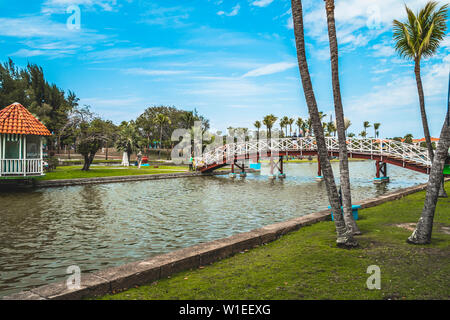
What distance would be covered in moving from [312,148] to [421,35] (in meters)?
19.4

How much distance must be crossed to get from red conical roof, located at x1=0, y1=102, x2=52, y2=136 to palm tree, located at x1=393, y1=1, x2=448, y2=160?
68.9ft

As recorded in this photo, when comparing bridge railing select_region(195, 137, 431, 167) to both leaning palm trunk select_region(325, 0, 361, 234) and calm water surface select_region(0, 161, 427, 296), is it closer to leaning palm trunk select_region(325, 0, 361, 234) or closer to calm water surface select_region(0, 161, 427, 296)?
calm water surface select_region(0, 161, 427, 296)

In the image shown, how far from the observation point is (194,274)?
5.61m

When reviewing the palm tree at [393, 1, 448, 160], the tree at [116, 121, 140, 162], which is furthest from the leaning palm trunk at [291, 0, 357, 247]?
the tree at [116, 121, 140, 162]

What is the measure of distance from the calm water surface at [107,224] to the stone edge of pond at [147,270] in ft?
7.13

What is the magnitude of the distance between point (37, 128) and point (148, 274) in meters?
20.6

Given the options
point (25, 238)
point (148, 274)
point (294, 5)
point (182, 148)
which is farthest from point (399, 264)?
point (182, 148)

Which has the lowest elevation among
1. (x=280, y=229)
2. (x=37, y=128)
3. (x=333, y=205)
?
(x=280, y=229)

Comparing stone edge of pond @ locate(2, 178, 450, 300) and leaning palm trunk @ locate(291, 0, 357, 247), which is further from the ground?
leaning palm trunk @ locate(291, 0, 357, 247)

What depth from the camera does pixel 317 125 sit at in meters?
6.85


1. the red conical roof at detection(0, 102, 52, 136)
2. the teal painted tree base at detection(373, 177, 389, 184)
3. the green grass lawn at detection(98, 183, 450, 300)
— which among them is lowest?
the teal painted tree base at detection(373, 177, 389, 184)

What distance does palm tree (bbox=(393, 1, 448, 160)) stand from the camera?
1253 centimetres
